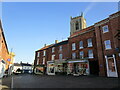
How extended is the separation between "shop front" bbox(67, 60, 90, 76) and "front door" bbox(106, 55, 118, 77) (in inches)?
183

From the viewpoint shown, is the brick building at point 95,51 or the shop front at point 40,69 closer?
the brick building at point 95,51

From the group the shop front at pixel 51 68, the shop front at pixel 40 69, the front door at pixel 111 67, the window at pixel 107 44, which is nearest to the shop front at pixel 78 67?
the front door at pixel 111 67

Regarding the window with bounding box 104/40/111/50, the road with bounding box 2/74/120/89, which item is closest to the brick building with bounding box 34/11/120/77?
the window with bounding box 104/40/111/50

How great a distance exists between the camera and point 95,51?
20.2 meters

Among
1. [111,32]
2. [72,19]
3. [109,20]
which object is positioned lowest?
[111,32]

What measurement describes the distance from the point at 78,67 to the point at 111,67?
7.94 meters

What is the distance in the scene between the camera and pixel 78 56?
23.6 metres

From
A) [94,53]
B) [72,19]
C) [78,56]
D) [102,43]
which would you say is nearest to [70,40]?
[78,56]

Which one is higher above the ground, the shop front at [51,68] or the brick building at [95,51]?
the brick building at [95,51]

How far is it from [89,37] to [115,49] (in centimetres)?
740

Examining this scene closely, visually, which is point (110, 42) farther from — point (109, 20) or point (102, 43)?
point (109, 20)

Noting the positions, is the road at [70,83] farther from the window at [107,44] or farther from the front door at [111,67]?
the window at [107,44]

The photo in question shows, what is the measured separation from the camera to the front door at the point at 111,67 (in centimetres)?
1520

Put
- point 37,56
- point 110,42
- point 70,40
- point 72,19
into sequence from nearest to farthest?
point 110,42 < point 70,40 < point 37,56 < point 72,19
